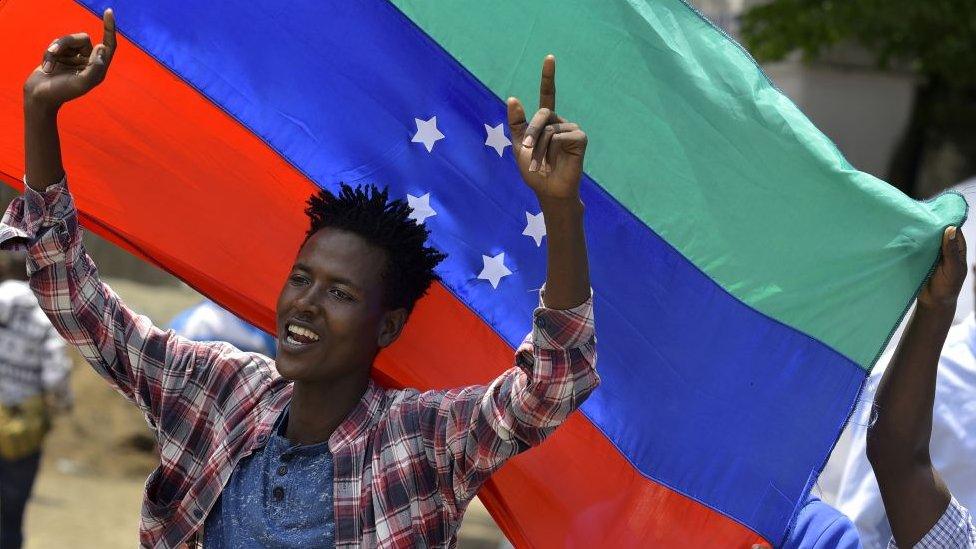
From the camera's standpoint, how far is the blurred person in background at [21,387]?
257 inches

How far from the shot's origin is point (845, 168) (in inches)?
133

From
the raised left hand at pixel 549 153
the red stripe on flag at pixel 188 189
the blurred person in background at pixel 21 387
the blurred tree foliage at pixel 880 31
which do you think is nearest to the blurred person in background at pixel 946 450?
the red stripe on flag at pixel 188 189

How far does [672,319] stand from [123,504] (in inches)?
264

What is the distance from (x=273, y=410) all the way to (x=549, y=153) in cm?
100

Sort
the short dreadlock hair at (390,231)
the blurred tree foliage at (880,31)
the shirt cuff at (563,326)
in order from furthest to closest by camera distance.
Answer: the blurred tree foliage at (880,31), the short dreadlock hair at (390,231), the shirt cuff at (563,326)

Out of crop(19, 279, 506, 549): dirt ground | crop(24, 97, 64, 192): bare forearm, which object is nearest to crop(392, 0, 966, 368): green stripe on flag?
crop(24, 97, 64, 192): bare forearm

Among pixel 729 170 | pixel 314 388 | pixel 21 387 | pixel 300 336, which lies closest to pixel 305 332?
pixel 300 336

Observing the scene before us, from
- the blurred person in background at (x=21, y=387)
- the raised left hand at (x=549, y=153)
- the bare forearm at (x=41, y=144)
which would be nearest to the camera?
the raised left hand at (x=549, y=153)

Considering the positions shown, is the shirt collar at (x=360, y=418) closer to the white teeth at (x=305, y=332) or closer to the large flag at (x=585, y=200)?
the white teeth at (x=305, y=332)

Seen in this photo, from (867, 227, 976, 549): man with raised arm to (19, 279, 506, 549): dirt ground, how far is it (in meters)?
5.81

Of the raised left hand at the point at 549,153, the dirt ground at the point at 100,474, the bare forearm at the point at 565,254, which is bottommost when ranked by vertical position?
the dirt ground at the point at 100,474

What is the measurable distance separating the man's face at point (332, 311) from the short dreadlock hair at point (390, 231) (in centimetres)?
3

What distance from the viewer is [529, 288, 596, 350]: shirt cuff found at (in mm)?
2791

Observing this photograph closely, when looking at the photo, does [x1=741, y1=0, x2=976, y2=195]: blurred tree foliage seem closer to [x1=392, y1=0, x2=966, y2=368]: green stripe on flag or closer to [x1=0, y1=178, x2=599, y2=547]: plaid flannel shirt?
[x1=392, y1=0, x2=966, y2=368]: green stripe on flag
